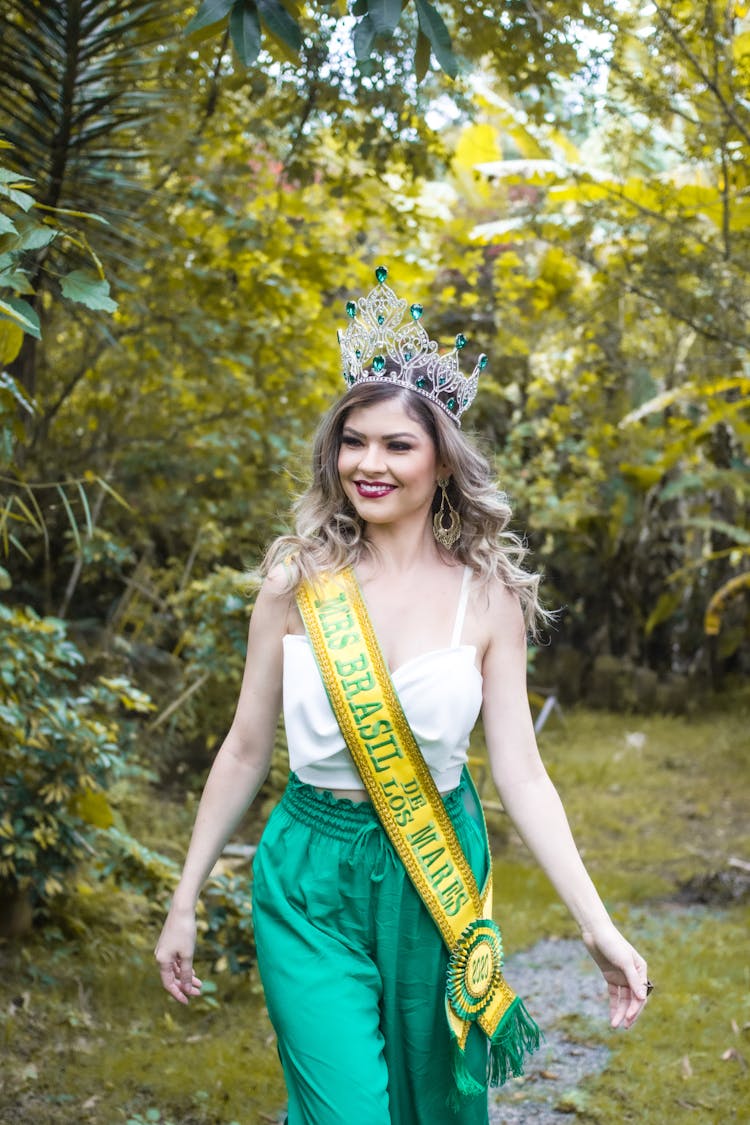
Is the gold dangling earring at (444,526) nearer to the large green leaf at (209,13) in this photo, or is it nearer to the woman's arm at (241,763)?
the woman's arm at (241,763)

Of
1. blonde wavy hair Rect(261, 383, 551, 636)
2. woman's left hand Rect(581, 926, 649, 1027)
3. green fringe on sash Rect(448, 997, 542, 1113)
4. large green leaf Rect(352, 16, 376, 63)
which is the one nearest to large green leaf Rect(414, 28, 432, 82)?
large green leaf Rect(352, 16, 376, 63)

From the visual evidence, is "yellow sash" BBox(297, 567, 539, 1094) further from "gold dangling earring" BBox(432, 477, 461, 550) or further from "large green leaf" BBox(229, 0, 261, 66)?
"large green leaf" BBox(229, 0, 261, 66)

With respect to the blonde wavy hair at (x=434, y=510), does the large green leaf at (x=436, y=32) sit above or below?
above

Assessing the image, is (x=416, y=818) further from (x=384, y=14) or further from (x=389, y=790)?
(x=384, y=14)

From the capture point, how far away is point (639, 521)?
1134cm

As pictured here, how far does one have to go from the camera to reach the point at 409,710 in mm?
2326

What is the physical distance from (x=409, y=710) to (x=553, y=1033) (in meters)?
2.42

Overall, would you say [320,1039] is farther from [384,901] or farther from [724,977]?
[724,977]

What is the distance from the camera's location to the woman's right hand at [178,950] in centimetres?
235

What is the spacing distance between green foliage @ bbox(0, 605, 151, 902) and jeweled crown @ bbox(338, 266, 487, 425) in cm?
164

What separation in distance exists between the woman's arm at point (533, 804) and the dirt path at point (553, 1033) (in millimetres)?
1397

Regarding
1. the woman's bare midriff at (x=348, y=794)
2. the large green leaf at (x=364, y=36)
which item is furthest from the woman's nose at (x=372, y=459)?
the large green leaf at (x=364, y=36)

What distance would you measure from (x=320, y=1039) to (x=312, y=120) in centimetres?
426

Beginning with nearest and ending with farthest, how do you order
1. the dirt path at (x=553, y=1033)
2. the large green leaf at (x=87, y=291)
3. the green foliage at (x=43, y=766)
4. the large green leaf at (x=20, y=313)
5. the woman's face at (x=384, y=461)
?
the large green leaf at (x=20, y=313)
the large green leaf at (x=87, y=291)
the woman's face at (x=384, y=461)
the dirt path at (x=553, y=1033)
the green foliage at (x=43, y=766)
